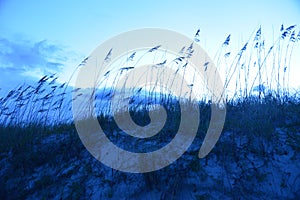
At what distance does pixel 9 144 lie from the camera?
15.0 ft

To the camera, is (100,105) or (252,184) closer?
(252,184)

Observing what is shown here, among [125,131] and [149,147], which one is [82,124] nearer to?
[125,131]

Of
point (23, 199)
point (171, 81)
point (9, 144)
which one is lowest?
point (23, 199)

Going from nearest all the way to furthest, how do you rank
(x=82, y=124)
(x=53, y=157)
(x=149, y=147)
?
(x=149, y=147)
(x=53, y=157)
(x=82, y=124)

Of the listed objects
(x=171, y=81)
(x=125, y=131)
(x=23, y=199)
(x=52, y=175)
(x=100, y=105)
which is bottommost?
(x=23, y=199)

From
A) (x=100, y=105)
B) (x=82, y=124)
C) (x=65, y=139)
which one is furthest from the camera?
(x=100, y=105)

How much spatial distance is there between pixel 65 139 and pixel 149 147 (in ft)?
4.88

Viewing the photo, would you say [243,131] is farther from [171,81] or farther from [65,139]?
[65,139]

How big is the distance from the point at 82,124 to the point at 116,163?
1432 mm

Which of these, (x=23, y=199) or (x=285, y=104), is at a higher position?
(x=285, y=104)

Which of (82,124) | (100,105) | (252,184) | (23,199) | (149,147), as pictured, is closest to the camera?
(252,184)

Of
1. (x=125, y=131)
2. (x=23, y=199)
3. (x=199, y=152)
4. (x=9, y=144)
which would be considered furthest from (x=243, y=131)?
(x=9, y=144)

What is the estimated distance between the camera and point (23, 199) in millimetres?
3480

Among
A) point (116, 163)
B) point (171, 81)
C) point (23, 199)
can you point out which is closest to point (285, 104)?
point (171, 81)
